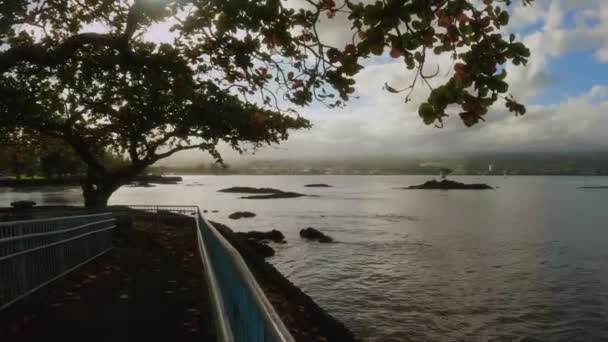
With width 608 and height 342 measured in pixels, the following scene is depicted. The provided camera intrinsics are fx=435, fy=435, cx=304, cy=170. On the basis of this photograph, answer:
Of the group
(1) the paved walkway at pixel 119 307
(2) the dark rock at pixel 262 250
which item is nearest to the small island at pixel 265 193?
(2) the dark rock at pixel 262 250

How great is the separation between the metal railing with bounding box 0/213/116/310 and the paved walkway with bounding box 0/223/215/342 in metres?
0.28

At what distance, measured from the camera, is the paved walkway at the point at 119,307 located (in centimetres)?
→ 651

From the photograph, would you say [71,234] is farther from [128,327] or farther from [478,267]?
[478,267]

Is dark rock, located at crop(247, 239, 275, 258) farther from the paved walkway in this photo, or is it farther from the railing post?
the railing post

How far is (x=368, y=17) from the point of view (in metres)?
3.14

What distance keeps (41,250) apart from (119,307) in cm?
257

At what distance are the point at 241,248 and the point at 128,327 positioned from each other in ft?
47.6

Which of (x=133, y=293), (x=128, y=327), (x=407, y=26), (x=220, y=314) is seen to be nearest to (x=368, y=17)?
(x=407, y=26)

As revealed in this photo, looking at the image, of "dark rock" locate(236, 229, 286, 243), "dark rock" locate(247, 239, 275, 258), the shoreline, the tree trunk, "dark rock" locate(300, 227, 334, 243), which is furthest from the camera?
"dark rock" locate(300, 227, 334, 243)

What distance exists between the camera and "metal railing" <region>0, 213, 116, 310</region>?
7.77m

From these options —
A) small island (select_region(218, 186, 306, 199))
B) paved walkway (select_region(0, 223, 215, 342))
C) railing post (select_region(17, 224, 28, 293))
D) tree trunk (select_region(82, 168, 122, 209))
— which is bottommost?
small island (select_region(218, 186, 306, 199))

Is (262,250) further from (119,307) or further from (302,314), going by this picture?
(119,307)

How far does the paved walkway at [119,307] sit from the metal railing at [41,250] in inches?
11.0

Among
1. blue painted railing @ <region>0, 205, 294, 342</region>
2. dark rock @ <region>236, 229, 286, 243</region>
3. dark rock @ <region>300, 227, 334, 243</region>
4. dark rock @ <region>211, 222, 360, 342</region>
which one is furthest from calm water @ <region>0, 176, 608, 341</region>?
blue painted railing @ <region>0, 205, 294, 342</region>
